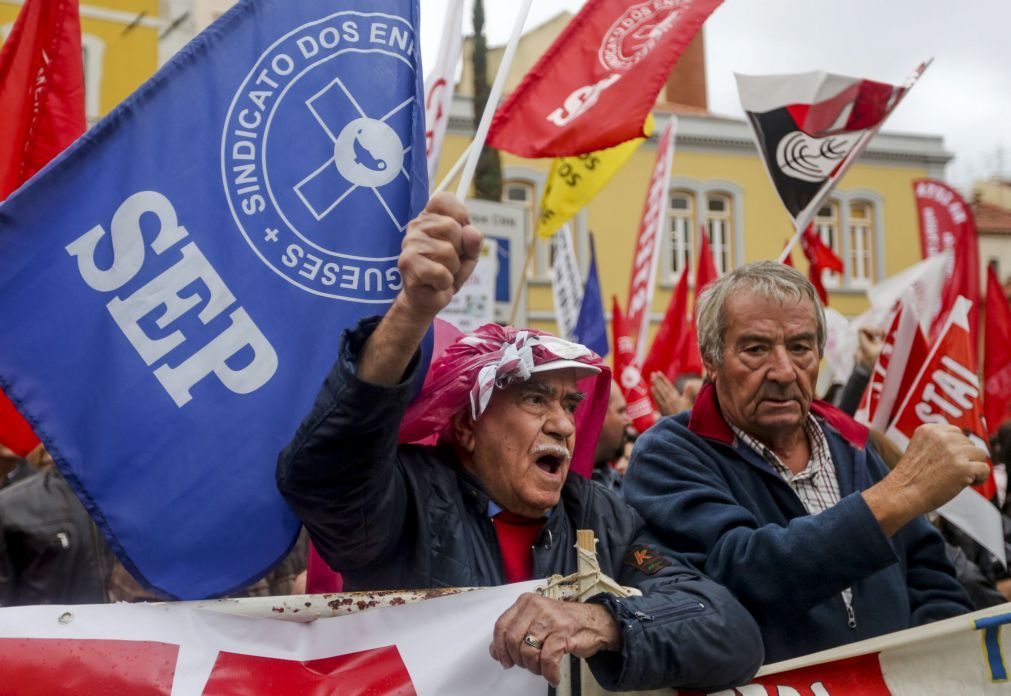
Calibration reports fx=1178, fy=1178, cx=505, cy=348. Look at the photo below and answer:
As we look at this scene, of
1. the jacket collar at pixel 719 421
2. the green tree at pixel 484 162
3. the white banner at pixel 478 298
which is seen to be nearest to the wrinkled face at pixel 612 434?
the jacket collar at pixel 719 421

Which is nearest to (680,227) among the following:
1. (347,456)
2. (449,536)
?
(449,536)

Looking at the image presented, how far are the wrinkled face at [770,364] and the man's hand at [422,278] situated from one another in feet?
3.76

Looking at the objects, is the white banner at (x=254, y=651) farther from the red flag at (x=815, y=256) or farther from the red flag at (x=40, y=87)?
the red flag at (x=815, y=256)

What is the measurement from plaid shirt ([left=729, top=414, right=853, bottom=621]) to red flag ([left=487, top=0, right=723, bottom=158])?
2541 millimetres

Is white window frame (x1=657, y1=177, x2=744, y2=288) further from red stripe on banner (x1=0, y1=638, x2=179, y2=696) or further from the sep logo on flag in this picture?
red stripe on banner (x1=0, y1=638, x2=179, y2=696)

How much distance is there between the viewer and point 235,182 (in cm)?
254

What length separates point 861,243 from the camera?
29.8 metres

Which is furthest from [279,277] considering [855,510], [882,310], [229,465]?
[882,310]

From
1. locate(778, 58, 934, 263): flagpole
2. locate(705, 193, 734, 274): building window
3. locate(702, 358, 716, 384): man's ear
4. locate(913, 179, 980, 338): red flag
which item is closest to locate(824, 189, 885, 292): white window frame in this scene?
locate(705, 193, 734, 274): building window

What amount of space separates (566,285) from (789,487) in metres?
6.24

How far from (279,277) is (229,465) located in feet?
1.36

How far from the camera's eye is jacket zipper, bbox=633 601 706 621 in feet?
7.45

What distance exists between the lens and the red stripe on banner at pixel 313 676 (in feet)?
7.53

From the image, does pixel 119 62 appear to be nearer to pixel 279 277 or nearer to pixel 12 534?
pixel 12 534
